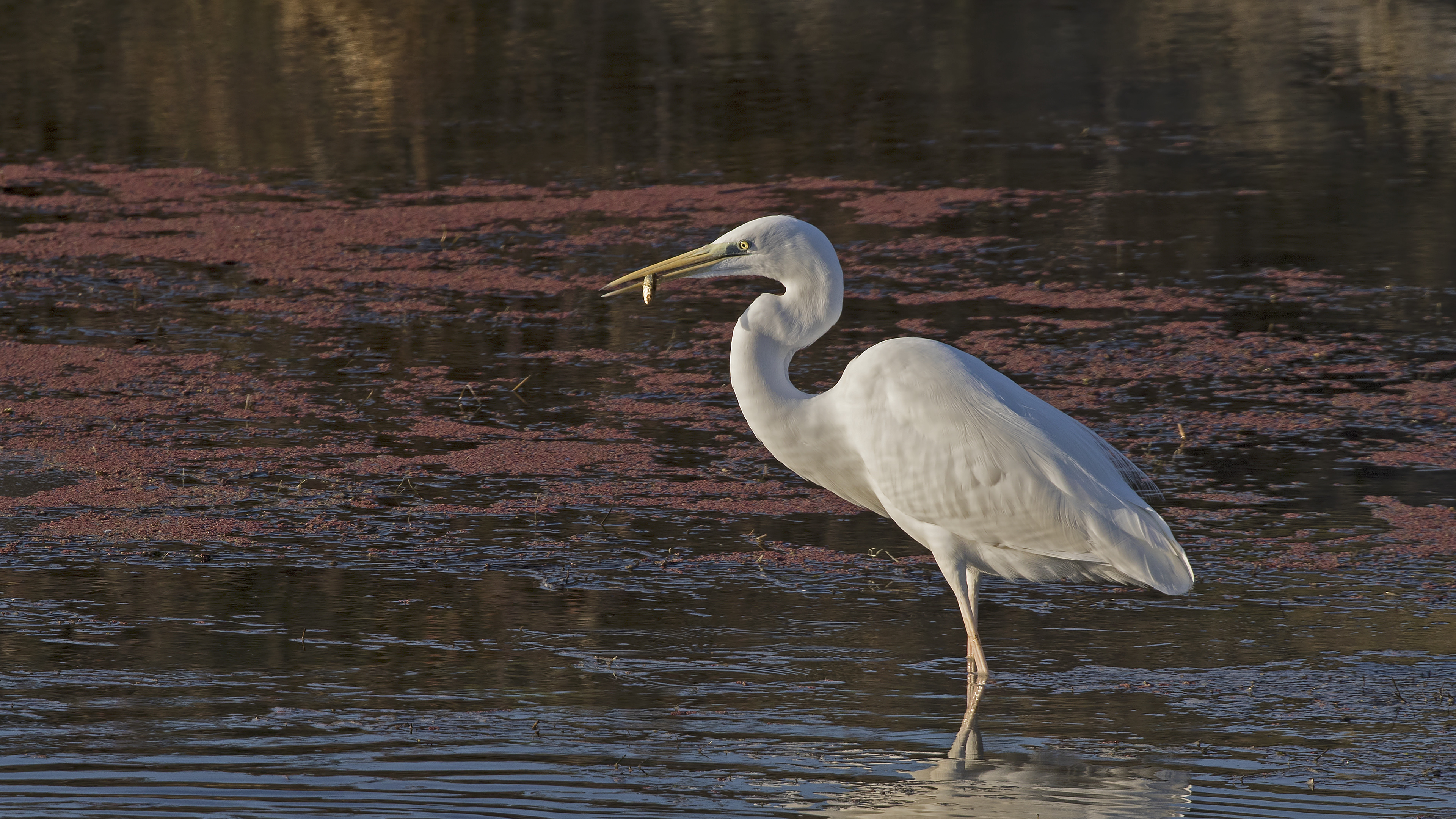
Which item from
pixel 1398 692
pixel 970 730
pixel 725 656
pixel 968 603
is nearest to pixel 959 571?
pixel 968 603

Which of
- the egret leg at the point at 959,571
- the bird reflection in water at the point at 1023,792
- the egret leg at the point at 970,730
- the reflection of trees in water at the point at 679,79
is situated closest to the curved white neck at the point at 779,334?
the egret leg at the point at 959,571

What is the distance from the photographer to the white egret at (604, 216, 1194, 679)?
5.24 m

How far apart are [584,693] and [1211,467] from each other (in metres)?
3.23

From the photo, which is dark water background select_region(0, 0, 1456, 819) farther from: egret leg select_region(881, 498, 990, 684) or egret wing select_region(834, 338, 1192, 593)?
egret wing select_region(834, 338, 1192, 593)

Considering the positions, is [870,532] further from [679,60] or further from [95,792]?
[679,60]

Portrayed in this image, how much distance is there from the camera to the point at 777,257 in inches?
219

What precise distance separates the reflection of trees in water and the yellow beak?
7.87 metres

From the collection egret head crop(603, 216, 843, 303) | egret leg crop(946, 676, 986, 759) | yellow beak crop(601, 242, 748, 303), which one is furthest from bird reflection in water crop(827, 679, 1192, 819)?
yellow beak crop(601, 242, 748, 303)

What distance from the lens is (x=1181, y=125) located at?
50.0ft

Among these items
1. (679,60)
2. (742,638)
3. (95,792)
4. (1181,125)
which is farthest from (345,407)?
(679,60)

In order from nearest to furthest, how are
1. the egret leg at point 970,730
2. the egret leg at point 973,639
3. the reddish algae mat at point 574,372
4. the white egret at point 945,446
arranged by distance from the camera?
the egret leg at point 970,730
the egret leg at point 973,639
the white egret at point 945,446
the reddish algae mat at point 574,372

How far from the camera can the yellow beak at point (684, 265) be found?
5.62 meters

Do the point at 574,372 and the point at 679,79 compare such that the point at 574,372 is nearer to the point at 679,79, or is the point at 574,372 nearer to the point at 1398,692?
the point at 1398,692

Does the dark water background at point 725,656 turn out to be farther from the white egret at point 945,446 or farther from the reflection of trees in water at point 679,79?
the reflection of trees in water at point 679,79
